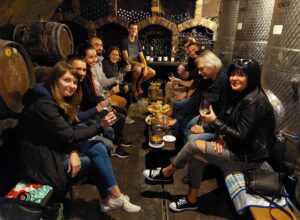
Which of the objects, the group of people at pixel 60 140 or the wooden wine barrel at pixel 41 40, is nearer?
the group of people at pixel 60 140

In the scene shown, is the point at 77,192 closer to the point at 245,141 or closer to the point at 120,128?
the point at 120,128

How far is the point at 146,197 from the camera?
113 inches

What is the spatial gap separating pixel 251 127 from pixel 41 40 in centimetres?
281

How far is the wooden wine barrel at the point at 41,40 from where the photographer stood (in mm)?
3320

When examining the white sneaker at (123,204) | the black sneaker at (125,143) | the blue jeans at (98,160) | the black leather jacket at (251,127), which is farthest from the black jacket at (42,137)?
the black sneaker at (125,143)

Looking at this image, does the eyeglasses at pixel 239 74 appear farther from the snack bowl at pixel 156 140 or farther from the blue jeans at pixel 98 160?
the blue jeans at pixel 98 160

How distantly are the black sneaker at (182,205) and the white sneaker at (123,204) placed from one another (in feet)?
Result: 1.20

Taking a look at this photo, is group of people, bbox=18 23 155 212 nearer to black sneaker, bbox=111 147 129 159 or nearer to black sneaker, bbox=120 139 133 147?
black sneaker, bbox=111 147 129 159

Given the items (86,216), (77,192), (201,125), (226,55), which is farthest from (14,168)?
(226,55)

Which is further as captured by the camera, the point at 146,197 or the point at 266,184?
the point at 146,197

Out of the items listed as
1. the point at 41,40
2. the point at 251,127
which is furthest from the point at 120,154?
the point at 251,127

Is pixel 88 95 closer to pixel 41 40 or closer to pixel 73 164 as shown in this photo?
pixel 41 40

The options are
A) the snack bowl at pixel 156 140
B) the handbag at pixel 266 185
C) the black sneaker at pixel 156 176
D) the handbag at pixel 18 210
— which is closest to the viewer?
the handbag at pixel 18 210

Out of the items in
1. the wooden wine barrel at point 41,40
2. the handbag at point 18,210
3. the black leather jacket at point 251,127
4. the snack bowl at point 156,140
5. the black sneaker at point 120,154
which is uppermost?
the wooden wine barrel at point 41,40
